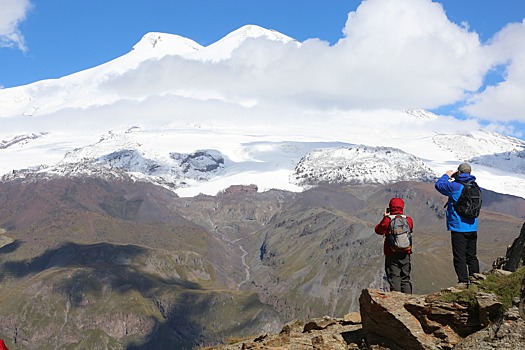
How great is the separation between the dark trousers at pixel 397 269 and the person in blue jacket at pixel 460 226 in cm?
170

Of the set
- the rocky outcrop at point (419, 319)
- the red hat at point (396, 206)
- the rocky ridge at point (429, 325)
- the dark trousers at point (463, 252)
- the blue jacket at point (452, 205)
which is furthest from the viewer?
the red hat at point (396, 206)

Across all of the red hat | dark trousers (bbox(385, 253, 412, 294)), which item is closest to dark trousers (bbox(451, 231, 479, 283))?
dark trousers (bbox(385, 253, 412, 294))

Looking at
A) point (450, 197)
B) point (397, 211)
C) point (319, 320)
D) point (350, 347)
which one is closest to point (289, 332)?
point (319, 320)

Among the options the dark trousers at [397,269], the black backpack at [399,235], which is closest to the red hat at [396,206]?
the black backpack at [399,235]

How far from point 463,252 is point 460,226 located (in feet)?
3.39

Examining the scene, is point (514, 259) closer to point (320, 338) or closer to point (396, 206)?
point (396, 206)

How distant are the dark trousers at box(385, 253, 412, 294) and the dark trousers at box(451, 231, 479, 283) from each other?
66.9 inches

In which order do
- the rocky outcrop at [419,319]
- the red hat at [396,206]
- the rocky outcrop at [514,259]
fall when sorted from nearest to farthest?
the rocky outcrop at [419,319] < the red hat at [396,206] < the rocky outcrop at [514,259]

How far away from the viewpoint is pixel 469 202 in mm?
20625

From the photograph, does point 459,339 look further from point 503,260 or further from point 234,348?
point 503,260

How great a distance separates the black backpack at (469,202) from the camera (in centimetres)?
2062

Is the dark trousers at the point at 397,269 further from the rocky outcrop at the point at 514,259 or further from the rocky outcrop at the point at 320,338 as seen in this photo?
the rocky outcrop at the point at 514,259

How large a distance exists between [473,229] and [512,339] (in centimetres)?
684

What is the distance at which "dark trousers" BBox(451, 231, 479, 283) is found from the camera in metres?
21.2
